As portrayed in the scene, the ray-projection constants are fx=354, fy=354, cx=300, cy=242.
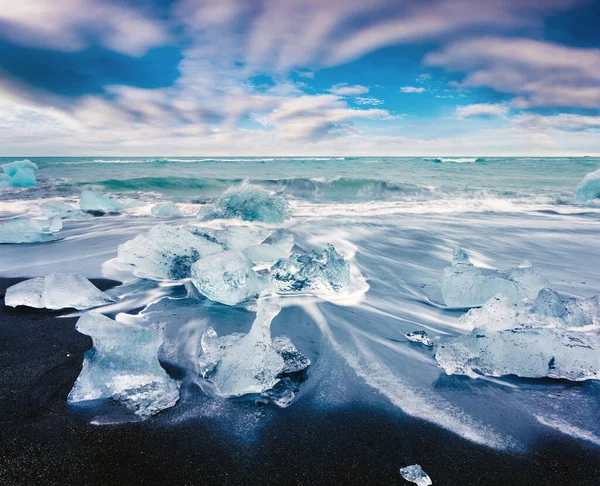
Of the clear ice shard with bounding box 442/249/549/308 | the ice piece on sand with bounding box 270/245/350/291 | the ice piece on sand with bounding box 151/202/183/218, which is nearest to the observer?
the clear ice shard with bounding box 442/249/549/308

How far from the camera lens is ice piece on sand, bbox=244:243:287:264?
12.9ft

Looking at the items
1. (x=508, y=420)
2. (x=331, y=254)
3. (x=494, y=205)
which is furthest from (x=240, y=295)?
(x=494, y=205)

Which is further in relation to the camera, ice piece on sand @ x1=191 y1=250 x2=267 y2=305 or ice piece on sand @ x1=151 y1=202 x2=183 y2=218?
ice piece on sand @ x1=151 y1=202 x2=183 y2=218

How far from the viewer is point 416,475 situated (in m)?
1.36

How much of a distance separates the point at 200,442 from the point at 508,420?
143 cm

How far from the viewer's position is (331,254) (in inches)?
134

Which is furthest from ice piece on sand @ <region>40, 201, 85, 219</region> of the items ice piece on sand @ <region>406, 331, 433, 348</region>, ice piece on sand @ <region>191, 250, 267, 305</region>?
ice piece on sand @ <region>406, 331, 433, 348</region>

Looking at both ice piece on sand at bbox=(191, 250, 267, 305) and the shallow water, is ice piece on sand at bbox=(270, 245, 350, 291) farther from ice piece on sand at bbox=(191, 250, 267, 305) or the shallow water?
ice piece on sand at bbox=(191, 250, 267, 305)

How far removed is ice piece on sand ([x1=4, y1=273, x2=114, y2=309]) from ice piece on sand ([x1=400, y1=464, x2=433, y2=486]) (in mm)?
2506

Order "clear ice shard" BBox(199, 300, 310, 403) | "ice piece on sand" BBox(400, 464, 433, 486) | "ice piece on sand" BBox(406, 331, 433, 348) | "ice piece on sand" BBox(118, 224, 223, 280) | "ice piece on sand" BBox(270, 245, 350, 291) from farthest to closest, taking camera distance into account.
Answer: "ice piece on sand" BBox(118, 224, 223, 280)
"ice piece on sand" BBox(270, 245, 350, 291)
"ice piece on sand" BBox(406, 331, 433, 348)
"clear ice shard" BBox(199, 300, 310, 403)
"ice piece on sand" BBox(400, 464, 433, 486)

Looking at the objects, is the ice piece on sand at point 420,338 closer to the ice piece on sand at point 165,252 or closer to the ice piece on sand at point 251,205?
the ice piece on sand at point 165,252

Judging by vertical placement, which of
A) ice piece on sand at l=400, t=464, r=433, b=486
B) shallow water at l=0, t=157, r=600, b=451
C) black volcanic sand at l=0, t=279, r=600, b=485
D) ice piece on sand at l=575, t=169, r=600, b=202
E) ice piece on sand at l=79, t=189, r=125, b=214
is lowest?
black volcanic sand at l=0, t=279, r=600, b=485

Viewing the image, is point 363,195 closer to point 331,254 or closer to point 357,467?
point 331,254

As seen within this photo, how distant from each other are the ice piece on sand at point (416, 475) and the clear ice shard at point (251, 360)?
745 millimetres
